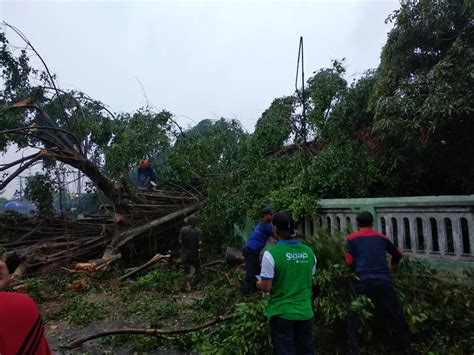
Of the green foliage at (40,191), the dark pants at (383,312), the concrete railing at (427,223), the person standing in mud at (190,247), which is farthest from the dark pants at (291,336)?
the green foliage at (40,191)

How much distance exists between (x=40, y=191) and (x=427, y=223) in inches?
334

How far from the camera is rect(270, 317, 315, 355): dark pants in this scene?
3.08 meters

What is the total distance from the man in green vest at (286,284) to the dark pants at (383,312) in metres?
0.80

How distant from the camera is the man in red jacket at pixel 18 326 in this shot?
178cm

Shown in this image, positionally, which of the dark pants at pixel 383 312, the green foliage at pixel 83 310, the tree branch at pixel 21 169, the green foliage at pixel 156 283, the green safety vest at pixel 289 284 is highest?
the tree branch at pixel 21 169

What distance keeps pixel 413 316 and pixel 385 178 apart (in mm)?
3566

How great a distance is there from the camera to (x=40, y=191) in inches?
379

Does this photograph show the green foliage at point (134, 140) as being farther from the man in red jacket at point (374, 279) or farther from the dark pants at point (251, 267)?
the man in red jacket at point (374, 279)

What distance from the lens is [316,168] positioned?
6961 mm

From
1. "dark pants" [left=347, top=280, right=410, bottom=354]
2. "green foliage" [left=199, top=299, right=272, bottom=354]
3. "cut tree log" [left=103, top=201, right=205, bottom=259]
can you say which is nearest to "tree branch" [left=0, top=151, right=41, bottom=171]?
"cut tree log" [left=103, top=201, right=205, bottom=259]

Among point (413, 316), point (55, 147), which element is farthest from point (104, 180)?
point (413, 316)

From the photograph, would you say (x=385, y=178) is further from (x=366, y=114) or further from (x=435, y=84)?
(x=435, y=84)

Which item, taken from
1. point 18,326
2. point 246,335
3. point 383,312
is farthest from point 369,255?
point 18,326

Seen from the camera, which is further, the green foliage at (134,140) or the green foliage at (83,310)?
the green foliage at (134,140)
